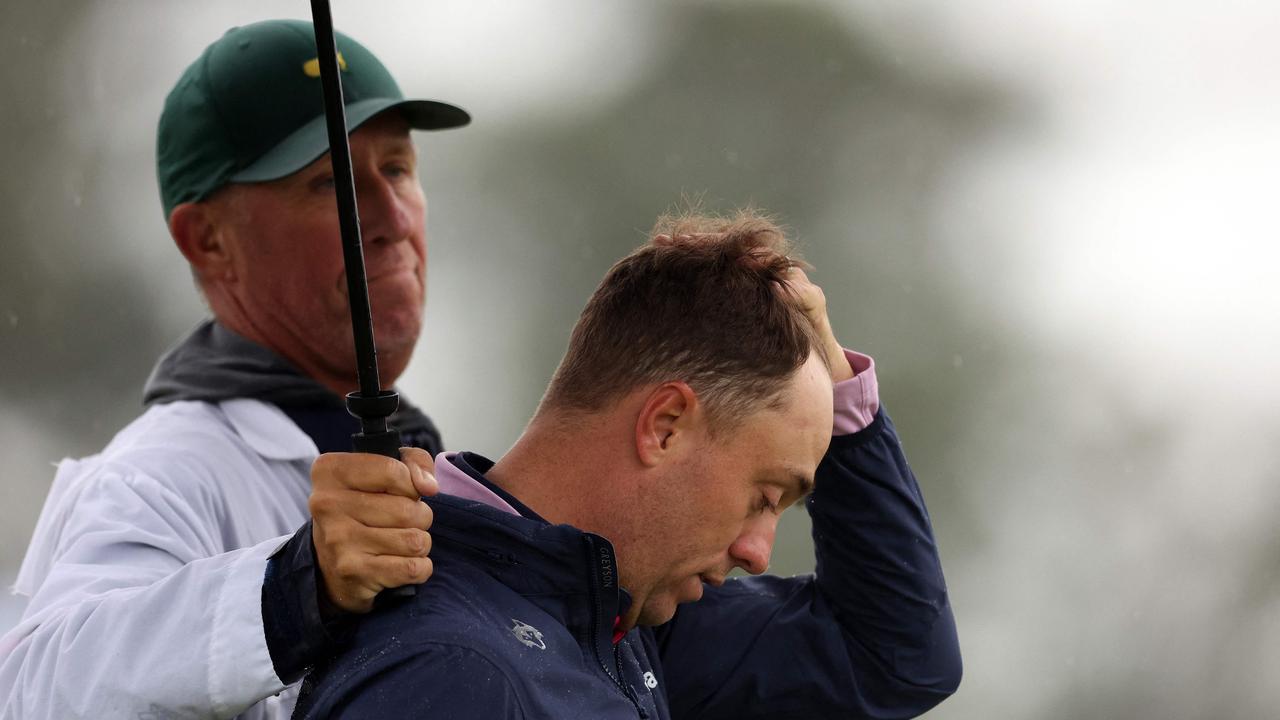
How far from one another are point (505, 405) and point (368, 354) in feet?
32.0

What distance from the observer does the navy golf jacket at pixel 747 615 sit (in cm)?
186

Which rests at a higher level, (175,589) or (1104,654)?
(175,589)

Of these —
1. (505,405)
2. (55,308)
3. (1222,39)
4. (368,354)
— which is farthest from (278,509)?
(1222,39)

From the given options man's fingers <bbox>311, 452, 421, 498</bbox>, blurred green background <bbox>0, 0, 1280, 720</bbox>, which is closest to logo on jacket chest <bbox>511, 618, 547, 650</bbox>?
man's fingers <bbox>311, 452, 421, 498</bbox>

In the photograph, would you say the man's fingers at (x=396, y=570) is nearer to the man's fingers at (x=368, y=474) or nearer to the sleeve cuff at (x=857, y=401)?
the man's fingers at (x=368, y=474)

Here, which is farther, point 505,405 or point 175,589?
point 505,405

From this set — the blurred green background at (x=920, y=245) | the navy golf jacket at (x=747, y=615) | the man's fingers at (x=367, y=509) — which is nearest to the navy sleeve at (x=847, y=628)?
the navy golf jacket at (x=747, y=615)

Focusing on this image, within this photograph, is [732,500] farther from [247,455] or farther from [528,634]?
[247,455]

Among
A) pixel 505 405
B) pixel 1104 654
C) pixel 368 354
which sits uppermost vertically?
pixel 368 354

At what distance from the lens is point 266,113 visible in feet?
9.15

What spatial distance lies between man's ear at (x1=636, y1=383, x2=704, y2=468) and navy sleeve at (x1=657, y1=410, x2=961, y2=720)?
1.81ft

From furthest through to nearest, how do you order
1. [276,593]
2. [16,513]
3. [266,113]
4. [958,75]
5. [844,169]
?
[958,75]
[844,169]
[16,513]
[266,113]
[276,593]

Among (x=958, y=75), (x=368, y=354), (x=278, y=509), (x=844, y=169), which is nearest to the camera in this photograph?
(x=368, y=354)

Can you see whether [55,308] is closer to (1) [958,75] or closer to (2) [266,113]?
(1) [958,75]
